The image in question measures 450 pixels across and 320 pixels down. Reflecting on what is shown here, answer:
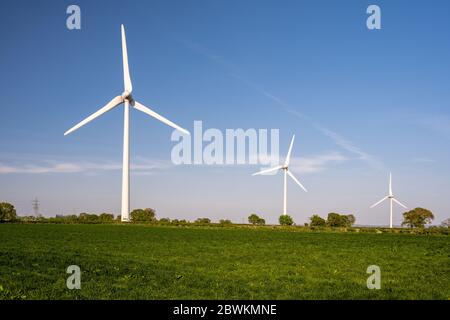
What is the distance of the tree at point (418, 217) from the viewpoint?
16326cm

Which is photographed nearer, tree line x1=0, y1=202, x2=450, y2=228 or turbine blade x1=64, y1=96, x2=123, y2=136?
turbine blade x1=64, y1=96, x2=123, y2=136

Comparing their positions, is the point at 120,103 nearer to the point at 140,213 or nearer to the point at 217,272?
the point at 217,272

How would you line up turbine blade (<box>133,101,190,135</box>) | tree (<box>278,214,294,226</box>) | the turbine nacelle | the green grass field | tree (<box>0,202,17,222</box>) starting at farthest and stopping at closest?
tree (<box>0,202,17,222</box>)
tree (<box>278,214,294,226</box>)
the turbine nacelle
turbine blade (<box>133,101,190,135</box>)
the green grass field

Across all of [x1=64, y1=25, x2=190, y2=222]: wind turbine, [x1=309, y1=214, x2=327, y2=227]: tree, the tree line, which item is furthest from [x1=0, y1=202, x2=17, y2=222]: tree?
[x1=309, y1=214, x2=327, y2=227]: tree

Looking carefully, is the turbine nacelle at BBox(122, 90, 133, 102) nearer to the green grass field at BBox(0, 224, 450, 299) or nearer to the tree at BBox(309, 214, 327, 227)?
the green grass field at BBox(0, 224, 450, 299)

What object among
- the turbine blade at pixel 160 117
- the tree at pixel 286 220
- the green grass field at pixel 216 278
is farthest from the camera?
the tree at pixel 286 220

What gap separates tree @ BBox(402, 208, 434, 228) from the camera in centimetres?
16326

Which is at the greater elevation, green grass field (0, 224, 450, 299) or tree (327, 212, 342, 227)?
green grass field (0, 224, 450, 299)

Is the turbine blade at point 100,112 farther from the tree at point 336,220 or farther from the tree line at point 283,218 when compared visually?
the tree at point 336,220

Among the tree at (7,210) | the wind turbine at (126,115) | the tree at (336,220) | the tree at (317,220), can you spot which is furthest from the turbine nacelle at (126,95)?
the tree at (336,220)

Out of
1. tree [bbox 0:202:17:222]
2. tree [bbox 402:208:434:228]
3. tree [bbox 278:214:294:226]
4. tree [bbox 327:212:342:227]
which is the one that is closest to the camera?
tree [bbox 278:214:294:226]

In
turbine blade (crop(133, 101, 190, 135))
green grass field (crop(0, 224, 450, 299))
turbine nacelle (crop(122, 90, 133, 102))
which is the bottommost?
green grass field (crop(0, 224, 450, 299))

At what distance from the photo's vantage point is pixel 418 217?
164 meters
